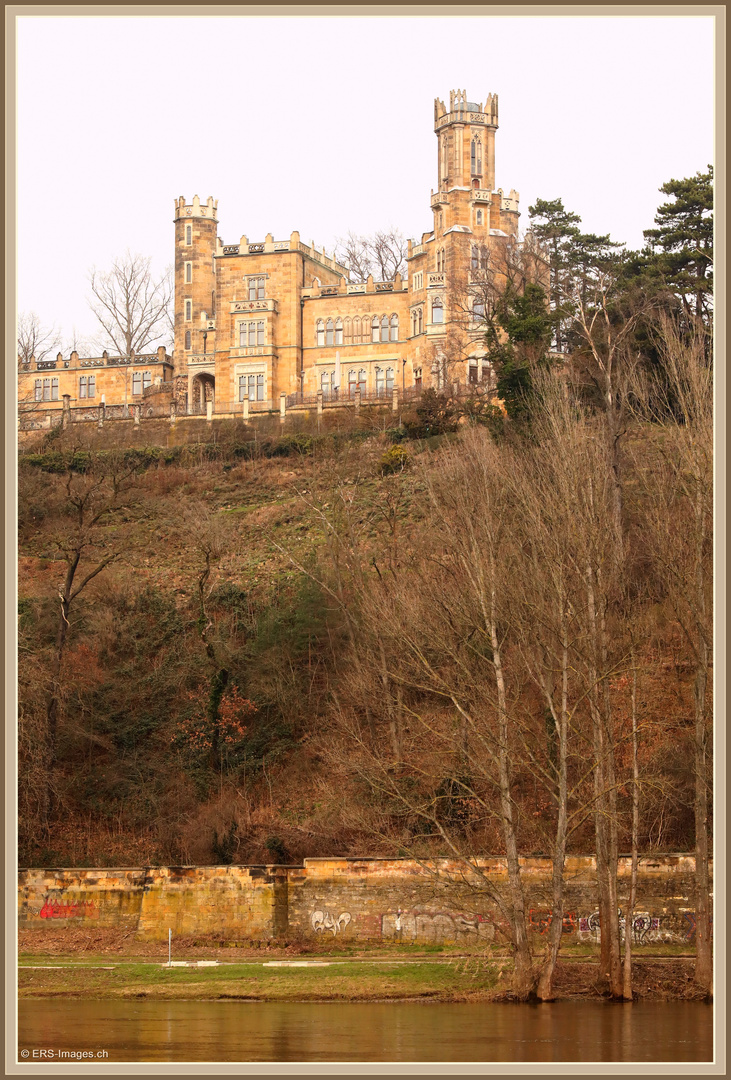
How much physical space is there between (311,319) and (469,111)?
12953mm

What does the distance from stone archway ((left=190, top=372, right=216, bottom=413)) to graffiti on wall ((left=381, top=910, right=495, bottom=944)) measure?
145 ft

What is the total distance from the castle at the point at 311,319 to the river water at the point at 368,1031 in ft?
126

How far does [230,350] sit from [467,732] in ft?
149

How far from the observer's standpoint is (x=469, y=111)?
64.1 metres

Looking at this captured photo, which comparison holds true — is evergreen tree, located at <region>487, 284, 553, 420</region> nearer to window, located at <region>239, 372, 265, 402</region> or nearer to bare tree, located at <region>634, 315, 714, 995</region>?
bare tree, located at <region>634, 315, 714, 995</region>

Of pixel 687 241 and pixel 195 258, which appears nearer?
pixel 687 241

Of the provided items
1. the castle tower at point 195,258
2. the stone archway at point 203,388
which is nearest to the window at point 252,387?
the stone archway at point 203,388

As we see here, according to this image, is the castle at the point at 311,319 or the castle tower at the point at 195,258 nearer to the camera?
the castle at the point at 311,319

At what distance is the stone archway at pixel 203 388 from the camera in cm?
6981

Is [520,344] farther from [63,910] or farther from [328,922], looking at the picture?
[63,910]

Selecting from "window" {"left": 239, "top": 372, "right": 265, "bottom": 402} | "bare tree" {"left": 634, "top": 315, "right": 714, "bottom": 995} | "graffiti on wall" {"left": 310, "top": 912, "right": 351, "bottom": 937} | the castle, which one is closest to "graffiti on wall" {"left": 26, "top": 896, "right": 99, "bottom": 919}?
"graffiti on wall" {"left": 310, "top": 912, "right": 351, "bottom": 937}

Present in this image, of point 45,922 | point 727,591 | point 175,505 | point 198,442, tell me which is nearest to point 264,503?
point 175,505

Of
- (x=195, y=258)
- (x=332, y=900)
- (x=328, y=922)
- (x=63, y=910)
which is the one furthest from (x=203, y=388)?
(x=328, y=922)

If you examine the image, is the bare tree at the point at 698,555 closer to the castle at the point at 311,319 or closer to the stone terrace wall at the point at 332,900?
the stone terrace wall at the point at 332,900
